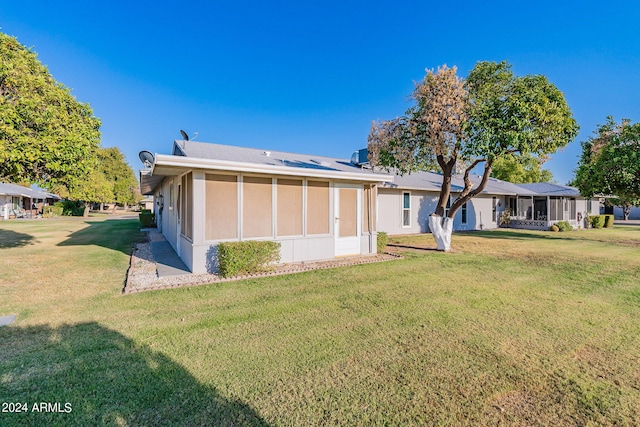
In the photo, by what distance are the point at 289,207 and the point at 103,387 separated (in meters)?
5.77

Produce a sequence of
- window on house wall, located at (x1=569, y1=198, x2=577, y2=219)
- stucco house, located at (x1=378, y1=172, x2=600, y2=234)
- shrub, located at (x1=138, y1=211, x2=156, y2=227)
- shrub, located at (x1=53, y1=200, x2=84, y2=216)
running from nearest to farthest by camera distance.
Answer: stucco house, located at (x1=378, y1=172, x2=600, y2=234) → shrub, located at (x1=138, y1=211, x2=156, y2=227) → window on house wall, located at (x1=569, y1=198, x2=577, y2=219) → shrub, located at (x1=53, y1=200, x2=84, y2=216)

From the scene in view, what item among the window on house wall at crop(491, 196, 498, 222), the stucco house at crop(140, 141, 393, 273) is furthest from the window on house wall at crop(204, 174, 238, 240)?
the window on house wall at crop(491, 196, 498, 222)

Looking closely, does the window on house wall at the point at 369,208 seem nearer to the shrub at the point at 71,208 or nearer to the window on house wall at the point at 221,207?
the window on house wall at the point at 221,207

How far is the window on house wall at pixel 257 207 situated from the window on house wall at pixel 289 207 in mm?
260

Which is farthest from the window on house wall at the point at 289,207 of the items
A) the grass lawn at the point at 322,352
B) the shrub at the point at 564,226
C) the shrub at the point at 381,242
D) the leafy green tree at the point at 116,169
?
the leafy green tree at the point at 116,169

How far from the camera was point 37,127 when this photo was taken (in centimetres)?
696

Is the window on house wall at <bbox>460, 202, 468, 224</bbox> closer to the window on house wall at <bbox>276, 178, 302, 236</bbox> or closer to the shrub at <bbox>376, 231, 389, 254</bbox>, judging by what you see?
the shrub at <bbox>376, 231, 389, 254</bbox>

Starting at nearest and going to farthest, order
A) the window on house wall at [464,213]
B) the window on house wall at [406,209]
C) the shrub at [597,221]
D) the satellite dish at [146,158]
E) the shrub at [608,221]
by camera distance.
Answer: the satellite dish at [146,158], the window on house wall at [406,209], the window on house wall at [464,213], the shrub at [597,221], the shrub at [608,221]

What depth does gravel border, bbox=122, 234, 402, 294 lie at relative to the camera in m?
5.95

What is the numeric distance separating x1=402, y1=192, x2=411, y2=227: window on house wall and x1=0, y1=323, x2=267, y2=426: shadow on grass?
15.1m

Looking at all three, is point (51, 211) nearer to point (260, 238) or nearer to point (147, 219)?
point (147, 219)

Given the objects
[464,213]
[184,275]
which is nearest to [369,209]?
[184,275]

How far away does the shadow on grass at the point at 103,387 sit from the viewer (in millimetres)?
2301

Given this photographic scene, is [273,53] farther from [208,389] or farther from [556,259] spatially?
[208,389]
